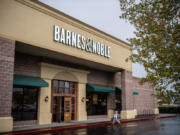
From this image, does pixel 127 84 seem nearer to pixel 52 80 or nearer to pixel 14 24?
pixel 52 80

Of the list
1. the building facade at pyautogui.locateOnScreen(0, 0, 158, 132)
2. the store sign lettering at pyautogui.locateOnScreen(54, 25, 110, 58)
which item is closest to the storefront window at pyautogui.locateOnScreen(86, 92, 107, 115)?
the building facade at pyautogui.locateOnScreen(0, 0, 158, 132)

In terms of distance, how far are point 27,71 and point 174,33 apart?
512 inches

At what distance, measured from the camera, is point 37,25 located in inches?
666

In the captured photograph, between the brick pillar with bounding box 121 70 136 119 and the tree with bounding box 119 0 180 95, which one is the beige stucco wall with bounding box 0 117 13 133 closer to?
the tree with bounding box 119 0 180 95

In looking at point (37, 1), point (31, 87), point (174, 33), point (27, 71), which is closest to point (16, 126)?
point (31, 87)

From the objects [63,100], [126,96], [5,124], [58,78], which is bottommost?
[5,124]

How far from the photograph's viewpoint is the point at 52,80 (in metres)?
20.6

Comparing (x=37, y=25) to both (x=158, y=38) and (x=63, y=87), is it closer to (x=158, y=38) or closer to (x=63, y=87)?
(x=63, y=87)

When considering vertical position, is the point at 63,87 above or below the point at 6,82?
below

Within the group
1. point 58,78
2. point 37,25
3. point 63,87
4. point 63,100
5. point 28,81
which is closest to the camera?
point 37,25

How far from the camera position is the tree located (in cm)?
906

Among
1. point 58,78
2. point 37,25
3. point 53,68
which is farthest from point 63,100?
point 37,25

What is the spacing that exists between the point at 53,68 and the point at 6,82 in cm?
653

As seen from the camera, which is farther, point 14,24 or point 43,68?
point 43,68
